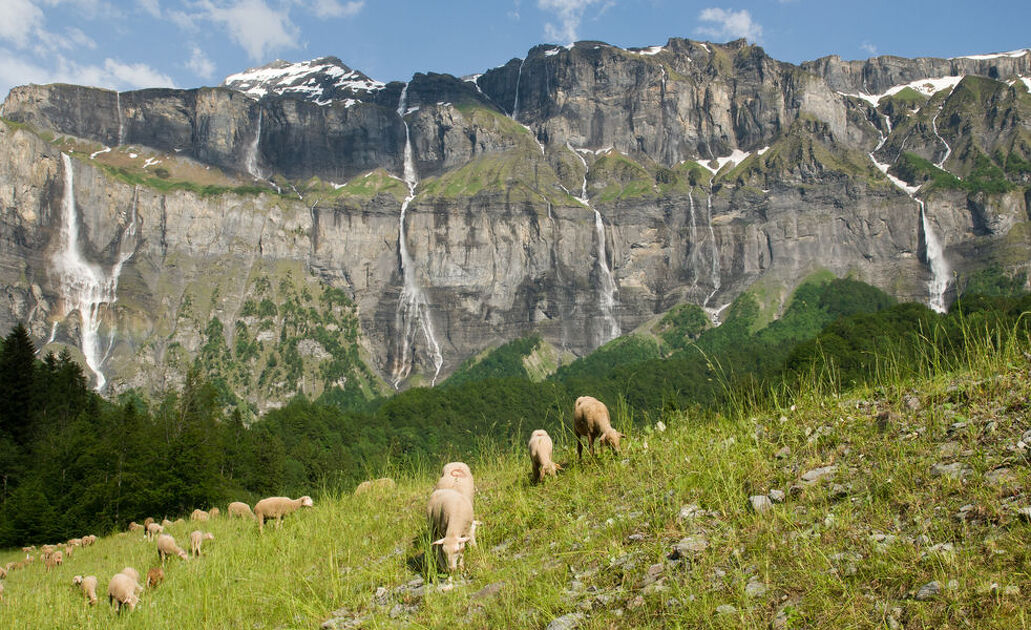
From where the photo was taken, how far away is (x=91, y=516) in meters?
45.9

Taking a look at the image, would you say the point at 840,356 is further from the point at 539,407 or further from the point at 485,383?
the point at 485,383

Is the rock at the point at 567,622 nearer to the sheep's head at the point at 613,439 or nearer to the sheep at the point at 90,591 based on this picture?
the sheep's head at the point at 613,439

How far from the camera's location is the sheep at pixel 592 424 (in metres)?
12.1

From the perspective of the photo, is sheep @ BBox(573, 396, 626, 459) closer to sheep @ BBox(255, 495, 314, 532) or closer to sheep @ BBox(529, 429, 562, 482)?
sheep @ BBox(529, 429, 562, 482)

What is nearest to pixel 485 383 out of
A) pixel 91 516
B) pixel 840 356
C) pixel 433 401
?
pixel 433 401

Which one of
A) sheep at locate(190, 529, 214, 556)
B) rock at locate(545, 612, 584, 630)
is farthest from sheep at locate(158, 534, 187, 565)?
rock at locate(545, 612, 584, 630)

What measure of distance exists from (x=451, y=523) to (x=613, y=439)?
11.7 feet

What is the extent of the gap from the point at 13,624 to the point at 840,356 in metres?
62.6

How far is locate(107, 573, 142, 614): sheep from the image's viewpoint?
12.7 metres

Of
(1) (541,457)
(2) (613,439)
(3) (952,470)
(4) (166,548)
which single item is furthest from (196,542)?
(3) (952,470)

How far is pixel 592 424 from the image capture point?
40.8ft

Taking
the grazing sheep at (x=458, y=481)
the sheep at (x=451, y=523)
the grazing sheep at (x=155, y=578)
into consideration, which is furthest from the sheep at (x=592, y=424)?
the grazing sheep at (x=155, y=578)

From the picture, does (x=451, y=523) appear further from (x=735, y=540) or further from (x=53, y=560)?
(x=53, y=560)

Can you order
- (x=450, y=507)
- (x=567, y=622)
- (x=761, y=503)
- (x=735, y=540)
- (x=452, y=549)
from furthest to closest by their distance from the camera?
(x=450, y=507), (x=452, y=549), (x=761, y=503), (x=735, y=540), (x=567, y=622)
